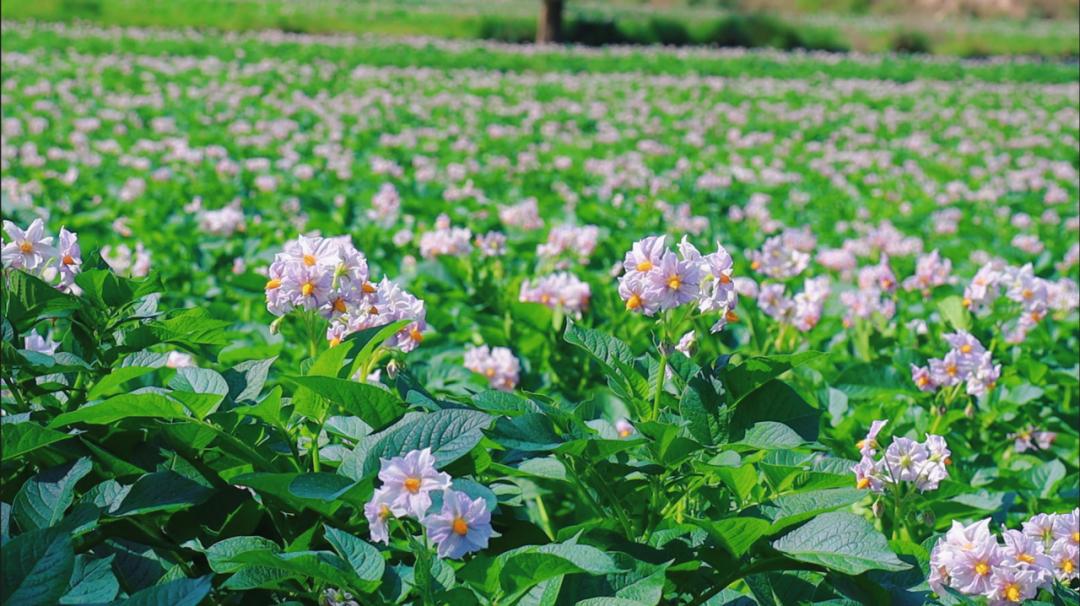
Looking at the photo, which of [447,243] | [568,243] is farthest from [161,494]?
[568,243]

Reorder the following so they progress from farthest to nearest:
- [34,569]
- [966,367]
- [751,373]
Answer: [966,367], [751,373], [34,569]

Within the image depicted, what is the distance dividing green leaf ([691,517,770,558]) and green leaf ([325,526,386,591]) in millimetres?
421

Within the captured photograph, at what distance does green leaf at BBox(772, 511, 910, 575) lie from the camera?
1.32 meters

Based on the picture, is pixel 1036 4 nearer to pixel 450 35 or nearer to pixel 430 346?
pixel 450 35

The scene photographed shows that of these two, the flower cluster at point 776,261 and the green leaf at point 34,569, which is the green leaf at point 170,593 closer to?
the green leaf at point 34,569

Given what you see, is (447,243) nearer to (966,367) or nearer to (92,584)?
(966,367)

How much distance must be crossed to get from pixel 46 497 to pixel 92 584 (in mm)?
184

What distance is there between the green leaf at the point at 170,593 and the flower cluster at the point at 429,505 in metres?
0.22

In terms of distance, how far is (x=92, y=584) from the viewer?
127cm

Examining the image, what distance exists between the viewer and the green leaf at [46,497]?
136 centimetres

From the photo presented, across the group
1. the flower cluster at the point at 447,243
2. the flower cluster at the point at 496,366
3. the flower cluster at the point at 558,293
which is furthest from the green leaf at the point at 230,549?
the flower cluster at the point at 447,243

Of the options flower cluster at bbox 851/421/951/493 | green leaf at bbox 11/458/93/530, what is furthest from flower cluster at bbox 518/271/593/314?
green leaf at bbox 11/458/93/530

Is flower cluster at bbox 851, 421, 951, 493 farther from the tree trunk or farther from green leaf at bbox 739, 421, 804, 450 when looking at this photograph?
the tree trunk

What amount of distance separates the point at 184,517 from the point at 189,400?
245mm
